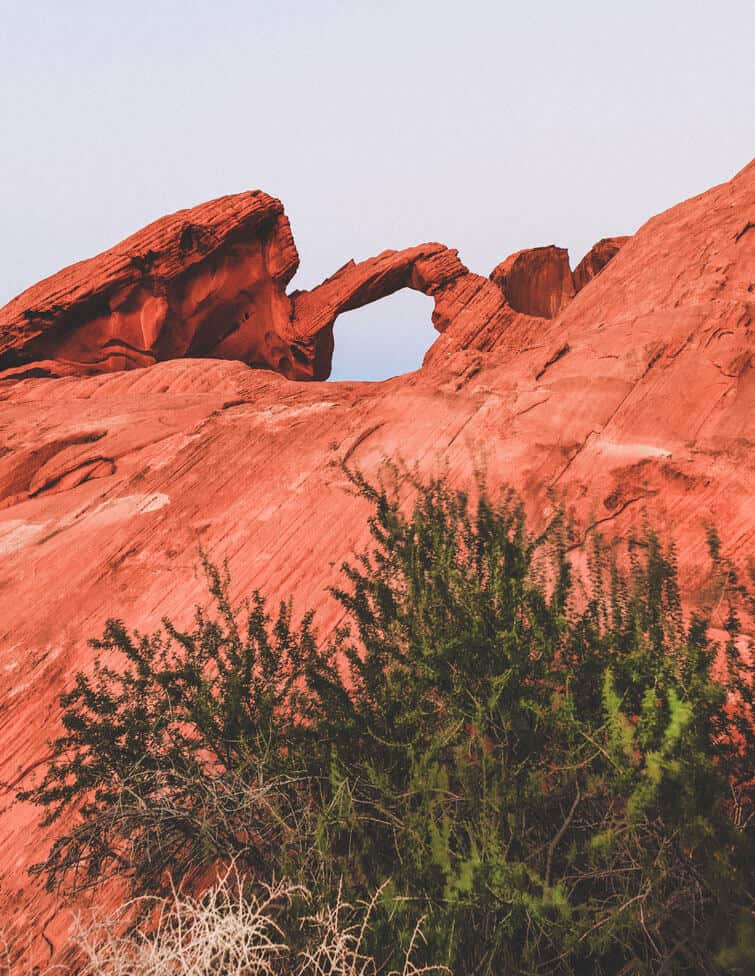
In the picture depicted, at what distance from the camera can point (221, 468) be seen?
858cm

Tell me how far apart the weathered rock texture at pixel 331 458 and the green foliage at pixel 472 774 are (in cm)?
83

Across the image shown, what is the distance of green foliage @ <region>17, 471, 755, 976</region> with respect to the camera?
3.23 meters

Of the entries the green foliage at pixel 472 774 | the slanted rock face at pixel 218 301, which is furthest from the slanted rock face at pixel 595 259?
the green foliage at pixel 472 774

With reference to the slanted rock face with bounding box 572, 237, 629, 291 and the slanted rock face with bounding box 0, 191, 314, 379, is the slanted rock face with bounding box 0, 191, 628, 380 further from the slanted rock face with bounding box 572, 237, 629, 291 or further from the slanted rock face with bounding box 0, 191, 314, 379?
the slanted rock face with bounding box 572, 237, 629, 291

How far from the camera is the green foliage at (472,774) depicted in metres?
3.23

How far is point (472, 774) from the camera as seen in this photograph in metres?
3.95

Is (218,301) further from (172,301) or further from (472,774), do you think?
(472,774)

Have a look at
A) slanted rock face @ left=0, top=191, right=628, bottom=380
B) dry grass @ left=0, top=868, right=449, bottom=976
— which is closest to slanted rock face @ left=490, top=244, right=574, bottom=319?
slanted rock face @ left=0, top=191, right=628, bottom=380

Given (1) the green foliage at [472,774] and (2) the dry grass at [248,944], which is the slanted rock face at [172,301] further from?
(2) the dry grass at [248,944]

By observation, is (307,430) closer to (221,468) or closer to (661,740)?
(221,468)

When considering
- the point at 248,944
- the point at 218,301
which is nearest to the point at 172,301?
the point at 218,301

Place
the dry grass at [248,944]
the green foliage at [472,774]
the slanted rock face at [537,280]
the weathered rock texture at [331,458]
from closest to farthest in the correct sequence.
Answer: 1. the dry grass at [248,944]
2. the green foliage at [472,774]
3. the weathered rock texture at [331,458]
4. the slanted rock face at [537,280]

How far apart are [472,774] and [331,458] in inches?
191

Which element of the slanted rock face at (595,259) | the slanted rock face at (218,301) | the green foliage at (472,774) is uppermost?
the slanted rock face at (218,301)
